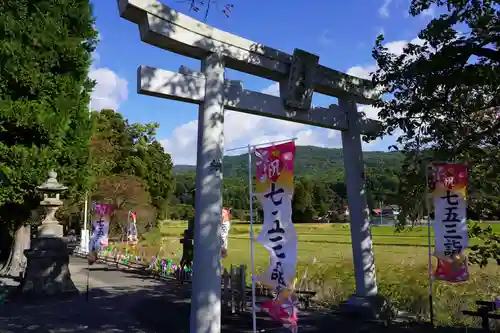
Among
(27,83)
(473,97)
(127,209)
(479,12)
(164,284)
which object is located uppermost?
(27,83)

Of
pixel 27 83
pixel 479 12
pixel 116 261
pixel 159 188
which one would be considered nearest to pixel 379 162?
pixel 479 12

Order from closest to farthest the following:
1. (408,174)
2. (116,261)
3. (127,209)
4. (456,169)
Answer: (456,169) → (408,174) → (116,261) → (127,209)

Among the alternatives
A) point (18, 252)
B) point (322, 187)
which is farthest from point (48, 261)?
point (322, 187)

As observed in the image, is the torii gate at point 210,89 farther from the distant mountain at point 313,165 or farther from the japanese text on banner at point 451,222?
the japanese text on banner at point 451,222

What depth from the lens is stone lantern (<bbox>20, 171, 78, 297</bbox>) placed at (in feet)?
41.0

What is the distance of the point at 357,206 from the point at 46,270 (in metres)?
9.79

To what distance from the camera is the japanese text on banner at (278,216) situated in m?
5.68

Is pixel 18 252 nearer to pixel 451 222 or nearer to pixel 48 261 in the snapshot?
pixel 48 261

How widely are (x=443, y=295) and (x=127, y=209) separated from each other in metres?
24.4

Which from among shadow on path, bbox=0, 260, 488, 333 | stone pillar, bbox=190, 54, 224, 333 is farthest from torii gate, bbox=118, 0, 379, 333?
shadow on path, bbox=0, 260, 488, 333

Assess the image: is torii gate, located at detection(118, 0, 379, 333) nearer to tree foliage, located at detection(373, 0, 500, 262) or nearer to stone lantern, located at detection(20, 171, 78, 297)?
tree foliage, located at detection(373, 0, 500, 262)

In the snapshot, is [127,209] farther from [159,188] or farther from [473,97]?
[473,97]

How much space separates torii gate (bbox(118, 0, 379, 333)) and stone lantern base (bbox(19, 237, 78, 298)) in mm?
8434

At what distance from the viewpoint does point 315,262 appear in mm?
14703
